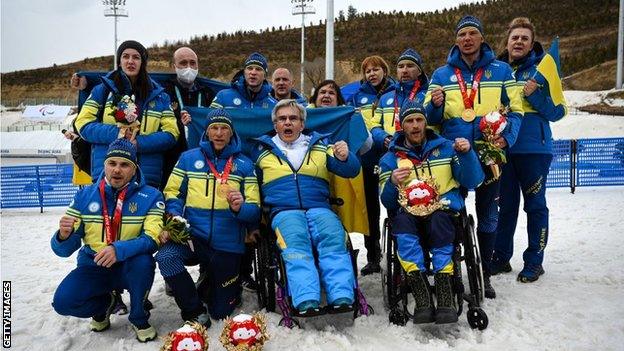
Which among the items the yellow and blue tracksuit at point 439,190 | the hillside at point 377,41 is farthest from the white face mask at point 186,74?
the hillside at point 377,41

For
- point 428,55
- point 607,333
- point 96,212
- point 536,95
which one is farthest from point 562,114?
point 428,55

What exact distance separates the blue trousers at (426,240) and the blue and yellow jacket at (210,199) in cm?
112

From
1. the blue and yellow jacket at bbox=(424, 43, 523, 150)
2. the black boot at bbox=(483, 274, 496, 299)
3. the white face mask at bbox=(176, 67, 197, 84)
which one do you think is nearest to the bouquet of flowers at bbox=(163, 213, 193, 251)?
the white face mask at bbox=(176, 67, 197, 84)

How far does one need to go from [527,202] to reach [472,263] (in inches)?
52.9

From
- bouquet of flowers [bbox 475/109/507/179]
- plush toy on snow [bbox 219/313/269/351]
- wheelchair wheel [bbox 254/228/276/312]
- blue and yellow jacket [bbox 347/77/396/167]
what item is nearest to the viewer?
plush toy on snow [bbox 219/313/269/351]

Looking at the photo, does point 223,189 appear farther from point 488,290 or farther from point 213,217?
point 488,290

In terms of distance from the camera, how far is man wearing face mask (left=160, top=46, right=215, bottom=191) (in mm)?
4727

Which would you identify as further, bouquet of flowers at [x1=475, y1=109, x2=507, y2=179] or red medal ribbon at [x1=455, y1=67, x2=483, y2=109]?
red medal ribbon at [x1=455, y1=67, x2=483, y2=109]

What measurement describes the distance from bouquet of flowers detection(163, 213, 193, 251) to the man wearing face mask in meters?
1.09

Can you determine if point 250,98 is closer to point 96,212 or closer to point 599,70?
point 96,212

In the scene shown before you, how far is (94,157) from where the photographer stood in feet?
13.8

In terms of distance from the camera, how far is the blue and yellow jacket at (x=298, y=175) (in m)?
4.04

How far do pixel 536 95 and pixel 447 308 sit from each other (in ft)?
7.17

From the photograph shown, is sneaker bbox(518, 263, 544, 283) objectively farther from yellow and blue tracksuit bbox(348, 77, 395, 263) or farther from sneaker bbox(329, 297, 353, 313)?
sneaker bbox(329, 297, 353, 313)
